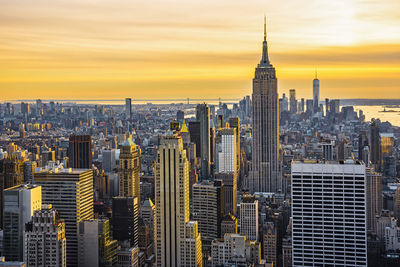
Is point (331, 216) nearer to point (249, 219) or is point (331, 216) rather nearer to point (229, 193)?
point (249, 219)

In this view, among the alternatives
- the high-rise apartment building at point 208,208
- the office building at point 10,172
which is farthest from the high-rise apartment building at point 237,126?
the office building at point 10,172

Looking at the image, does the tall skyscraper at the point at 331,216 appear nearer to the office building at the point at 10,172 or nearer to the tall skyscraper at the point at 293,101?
the office building at the point at 10,172

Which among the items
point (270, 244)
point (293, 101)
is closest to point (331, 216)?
point (270, 244)

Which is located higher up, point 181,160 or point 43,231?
point 181,160

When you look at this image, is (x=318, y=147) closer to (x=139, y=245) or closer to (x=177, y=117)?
(x=177, y=117)

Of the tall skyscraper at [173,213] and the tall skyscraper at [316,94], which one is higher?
the tall skyscraper at [316,94]

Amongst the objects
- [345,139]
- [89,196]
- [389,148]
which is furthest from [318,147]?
[89,196]

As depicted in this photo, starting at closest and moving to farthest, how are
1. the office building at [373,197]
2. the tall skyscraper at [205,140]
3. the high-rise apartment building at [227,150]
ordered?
the office building at [373,197]
the tall skyscraper at [205,140]
the high-rise apartment building at [227,150]
